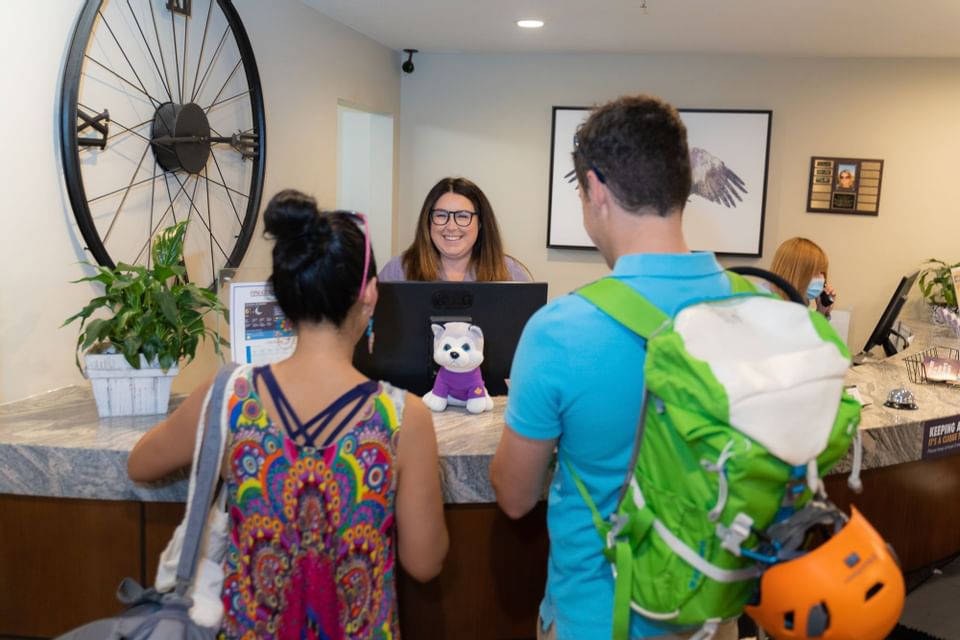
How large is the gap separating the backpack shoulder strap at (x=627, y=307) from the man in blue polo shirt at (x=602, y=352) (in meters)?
0.01

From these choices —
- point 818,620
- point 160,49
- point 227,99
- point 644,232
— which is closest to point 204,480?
point 644,232

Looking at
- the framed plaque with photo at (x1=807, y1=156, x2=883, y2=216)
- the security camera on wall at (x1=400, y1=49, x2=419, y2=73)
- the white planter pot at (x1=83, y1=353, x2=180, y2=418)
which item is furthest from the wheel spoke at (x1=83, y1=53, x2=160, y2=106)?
the framed plaque with photo at (x1=807, y1=156, x2=883, y2=216)

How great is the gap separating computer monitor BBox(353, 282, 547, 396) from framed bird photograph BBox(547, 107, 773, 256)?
346 centimetres

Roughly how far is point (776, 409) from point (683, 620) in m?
0.35

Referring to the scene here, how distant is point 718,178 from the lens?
5.42 m

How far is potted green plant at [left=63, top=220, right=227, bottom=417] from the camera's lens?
186cm

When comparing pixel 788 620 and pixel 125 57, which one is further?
pixel 125 57

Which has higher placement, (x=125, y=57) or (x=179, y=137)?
(x=125, y=57)

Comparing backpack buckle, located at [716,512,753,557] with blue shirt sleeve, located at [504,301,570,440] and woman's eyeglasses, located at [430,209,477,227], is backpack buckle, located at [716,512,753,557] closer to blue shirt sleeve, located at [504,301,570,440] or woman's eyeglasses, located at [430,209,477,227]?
blue shirt sleeve, located at [504,301,570,440]

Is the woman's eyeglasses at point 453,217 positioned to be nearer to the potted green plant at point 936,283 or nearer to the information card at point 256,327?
the information card at point 256,327

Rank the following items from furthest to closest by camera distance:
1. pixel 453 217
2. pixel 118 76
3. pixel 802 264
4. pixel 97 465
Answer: pixel 802 264, pixel 453 217, pixel 118 76, pixel 97 465

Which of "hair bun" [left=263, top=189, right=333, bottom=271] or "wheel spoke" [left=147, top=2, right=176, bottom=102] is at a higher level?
"wheel spoke" [left=147, top=2, right=176, bottom=102]

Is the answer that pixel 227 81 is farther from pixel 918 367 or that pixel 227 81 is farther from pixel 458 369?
pixel 918 367

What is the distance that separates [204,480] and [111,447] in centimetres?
56
